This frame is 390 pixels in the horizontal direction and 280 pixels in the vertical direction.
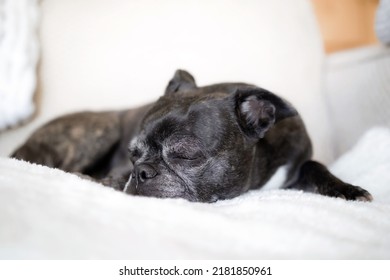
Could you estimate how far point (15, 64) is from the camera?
6.98ft

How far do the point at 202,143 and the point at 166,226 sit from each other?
59 centimetres

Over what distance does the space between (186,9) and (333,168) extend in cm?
133

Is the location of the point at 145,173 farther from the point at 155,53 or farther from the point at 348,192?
the point at 155,53

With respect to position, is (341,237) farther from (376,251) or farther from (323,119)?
(323,119)

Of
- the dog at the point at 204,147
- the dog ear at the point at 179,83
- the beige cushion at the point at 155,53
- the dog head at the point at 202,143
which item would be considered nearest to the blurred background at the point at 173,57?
→ the beige cushion at the point at 155,53

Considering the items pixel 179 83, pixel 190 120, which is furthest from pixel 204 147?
pixel 179 83

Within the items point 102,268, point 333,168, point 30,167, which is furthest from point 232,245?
point 333,168

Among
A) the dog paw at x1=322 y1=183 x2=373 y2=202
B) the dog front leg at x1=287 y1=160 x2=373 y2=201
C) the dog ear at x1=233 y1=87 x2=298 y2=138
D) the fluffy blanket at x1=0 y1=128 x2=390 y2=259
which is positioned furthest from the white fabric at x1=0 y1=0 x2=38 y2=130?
the dog paw at x1=322 y1=183 x2=373 y2=202

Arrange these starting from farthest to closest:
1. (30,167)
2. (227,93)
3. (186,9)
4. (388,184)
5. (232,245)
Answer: (186,9), (227,93), (388,184), (30,167), (232,245)

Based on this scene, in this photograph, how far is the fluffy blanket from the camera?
85 cm

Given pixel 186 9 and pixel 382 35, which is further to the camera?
pixel 186 9

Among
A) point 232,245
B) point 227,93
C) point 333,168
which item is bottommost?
point 333,168

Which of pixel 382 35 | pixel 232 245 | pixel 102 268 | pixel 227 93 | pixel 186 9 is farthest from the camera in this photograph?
pixel 186 9

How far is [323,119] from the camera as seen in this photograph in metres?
2.43
